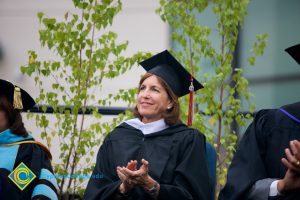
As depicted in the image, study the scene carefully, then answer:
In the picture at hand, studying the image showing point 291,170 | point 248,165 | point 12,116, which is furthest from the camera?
point 12,116

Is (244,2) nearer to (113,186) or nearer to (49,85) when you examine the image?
(113,186)

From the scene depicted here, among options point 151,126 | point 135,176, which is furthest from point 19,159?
point 135,176

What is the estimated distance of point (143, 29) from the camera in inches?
301

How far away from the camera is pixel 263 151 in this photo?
4059mm

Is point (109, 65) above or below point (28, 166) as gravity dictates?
above

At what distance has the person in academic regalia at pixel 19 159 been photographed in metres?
4.68

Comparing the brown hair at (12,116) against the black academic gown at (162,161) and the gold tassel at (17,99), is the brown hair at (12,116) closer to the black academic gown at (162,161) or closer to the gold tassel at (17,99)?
the gold tassel at (17,99)

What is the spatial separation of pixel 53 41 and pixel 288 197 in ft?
8.87

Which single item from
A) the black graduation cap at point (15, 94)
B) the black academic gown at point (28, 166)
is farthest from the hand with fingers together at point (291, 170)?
the black graduation cap at point (15, 94)

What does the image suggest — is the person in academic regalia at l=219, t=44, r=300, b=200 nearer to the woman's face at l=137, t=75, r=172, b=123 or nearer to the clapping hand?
the clapping hand

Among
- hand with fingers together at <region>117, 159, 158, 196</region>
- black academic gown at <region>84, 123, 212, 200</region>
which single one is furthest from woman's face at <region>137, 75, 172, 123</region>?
hand with fingers together at <region>117, 159, 158, 196</region>

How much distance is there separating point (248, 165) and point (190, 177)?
48cm

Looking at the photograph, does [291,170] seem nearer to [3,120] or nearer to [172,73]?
[172,73]

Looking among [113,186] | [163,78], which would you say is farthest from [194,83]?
[113,186]
